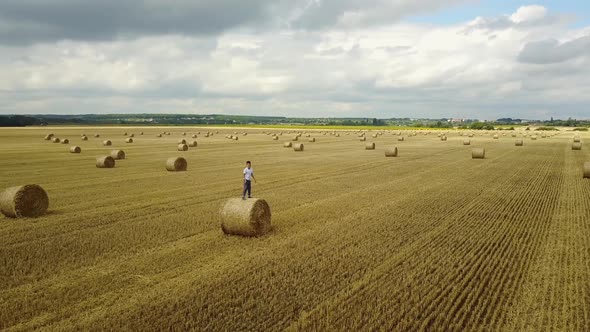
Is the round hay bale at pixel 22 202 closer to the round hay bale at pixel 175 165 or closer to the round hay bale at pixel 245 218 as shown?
the round hay bale at pixel 245 218

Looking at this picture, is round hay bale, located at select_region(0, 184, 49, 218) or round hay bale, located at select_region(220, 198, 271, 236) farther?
round hay bale, located at select_region(0, 184, 49, 218)

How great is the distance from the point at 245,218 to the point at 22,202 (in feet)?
26.5

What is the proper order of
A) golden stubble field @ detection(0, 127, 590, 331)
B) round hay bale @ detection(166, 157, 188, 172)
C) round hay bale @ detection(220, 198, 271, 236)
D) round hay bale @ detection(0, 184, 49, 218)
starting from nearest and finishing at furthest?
golden stubble field @ detection(0, 127, 590, 331)
round hay bale @ detection(220, 198, 271, 236)
round hay bale @ detection(0, 184, 49, 218)
round hay bale @ detection(166, 157, 188, 172)

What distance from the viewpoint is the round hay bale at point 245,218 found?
518 inches

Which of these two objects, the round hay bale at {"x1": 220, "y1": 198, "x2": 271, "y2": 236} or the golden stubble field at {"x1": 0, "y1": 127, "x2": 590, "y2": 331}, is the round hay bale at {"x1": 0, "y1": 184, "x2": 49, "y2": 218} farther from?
the round hay bale at {"x1": 220, "y1": 198, "x2": 271, "y2": 236}

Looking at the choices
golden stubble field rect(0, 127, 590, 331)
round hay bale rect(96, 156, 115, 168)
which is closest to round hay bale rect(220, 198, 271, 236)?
golden stubble field rect(0, 127, 590, 331)

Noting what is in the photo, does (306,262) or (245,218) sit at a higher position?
(245,218)

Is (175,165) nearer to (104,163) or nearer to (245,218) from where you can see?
(104,163)

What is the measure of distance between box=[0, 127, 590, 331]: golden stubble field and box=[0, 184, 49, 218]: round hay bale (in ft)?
1.57

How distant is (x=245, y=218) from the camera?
13117 millimetres

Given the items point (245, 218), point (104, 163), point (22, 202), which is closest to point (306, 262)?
point (245, 218)

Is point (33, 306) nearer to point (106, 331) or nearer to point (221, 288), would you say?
point (106, 331)

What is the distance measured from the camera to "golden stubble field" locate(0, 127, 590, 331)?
812 centimetres

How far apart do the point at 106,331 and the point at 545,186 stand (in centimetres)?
2246
